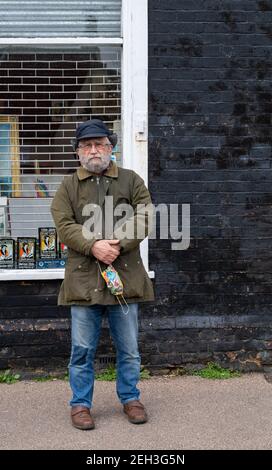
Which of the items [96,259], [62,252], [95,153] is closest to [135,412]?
[96,259]

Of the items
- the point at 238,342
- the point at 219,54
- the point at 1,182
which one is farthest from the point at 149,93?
the point at 238,342

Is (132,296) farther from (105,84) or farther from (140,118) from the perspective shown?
(105,84)

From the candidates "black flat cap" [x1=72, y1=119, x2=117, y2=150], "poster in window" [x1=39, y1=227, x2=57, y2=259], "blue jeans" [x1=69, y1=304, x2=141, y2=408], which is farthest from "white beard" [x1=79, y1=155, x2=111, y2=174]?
"poster in window" [x1=39, y1=227, x2=57, y2=259]

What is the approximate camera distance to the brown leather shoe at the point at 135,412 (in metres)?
4.46

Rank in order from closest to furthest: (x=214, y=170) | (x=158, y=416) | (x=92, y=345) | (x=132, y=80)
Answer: (x=92, y=345) → (x=158, y=416) → (x=132, y=80) → (x=214, y=170)

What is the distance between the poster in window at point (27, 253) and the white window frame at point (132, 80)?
0.35 feet

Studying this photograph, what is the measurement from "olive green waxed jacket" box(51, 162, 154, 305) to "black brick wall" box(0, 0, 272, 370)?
3.29 ft

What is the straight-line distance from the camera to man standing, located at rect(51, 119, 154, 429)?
431 centimetres

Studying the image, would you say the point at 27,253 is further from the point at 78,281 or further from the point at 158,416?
the point at 158,416

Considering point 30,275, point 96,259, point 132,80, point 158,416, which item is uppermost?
point 132,80

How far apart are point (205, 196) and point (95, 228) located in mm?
1402

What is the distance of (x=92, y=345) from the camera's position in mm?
4438

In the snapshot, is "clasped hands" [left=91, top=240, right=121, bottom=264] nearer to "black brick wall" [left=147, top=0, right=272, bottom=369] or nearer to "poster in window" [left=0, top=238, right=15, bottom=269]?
"black brick wall" [left=147, top=0, right=272, bottom=369]

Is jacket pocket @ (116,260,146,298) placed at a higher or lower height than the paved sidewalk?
higher
